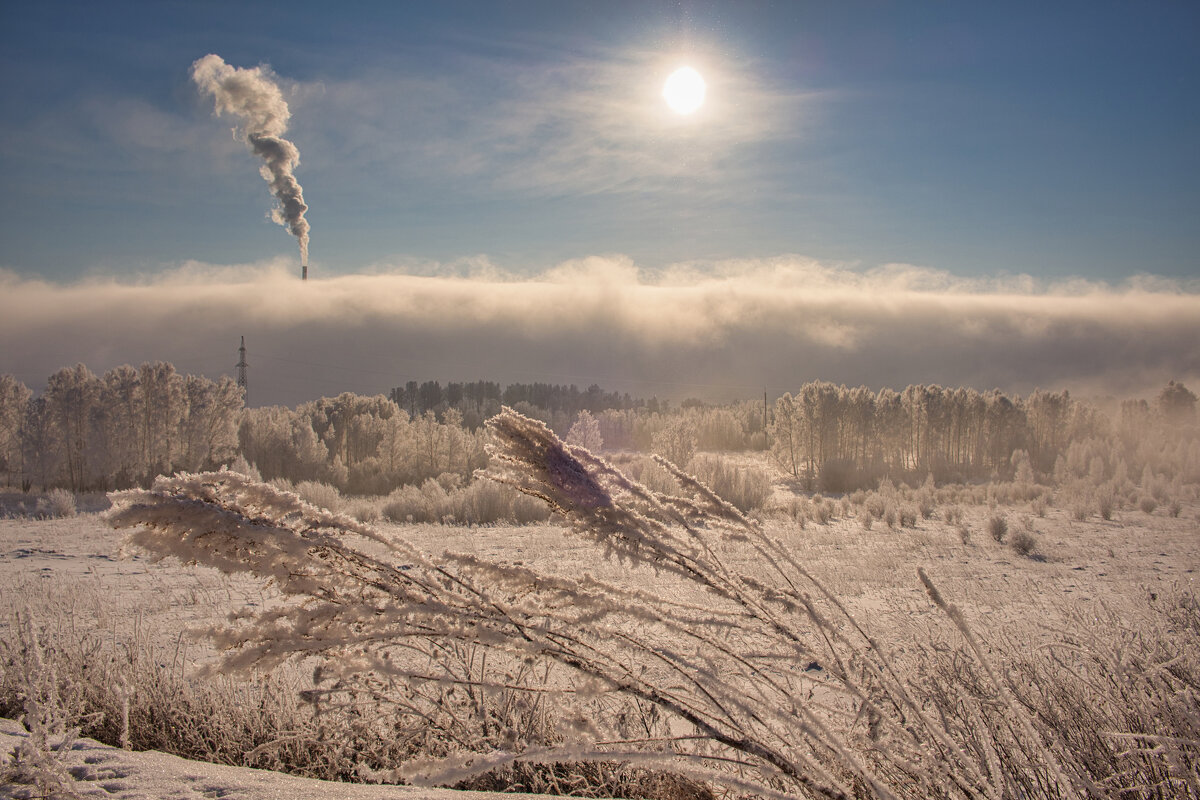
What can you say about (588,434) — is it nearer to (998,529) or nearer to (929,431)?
(998,529)

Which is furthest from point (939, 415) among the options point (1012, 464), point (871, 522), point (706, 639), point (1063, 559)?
point (706, 639)

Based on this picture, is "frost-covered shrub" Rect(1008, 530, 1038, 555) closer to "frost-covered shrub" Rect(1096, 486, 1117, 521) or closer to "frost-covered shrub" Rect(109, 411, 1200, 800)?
"frost-covered shrub" Rect(1096, 486, 1117, 521)

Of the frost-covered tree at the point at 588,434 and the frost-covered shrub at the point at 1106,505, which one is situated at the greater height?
the frost-covered tree at the point at 588,434

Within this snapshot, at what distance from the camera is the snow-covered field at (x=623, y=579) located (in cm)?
181

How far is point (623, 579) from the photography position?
7.88 meters

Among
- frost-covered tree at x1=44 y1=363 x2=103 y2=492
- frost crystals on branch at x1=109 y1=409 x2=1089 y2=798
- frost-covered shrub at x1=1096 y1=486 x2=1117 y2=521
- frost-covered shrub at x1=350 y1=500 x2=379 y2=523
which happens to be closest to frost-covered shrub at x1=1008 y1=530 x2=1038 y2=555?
frost-covered shrub at x1=1096 y1=486 x2=1117 y2=521

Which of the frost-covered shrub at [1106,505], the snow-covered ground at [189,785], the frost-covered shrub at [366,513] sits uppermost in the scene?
the snow-covered ground at [189,785]

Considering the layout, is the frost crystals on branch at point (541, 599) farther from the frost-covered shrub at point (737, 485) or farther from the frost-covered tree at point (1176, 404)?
the frost-covered tree at point (1176, 404)

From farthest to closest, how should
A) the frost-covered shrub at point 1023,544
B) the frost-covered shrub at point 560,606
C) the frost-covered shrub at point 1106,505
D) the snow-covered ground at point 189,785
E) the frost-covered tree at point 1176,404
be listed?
1. the frost-covered tree at point 1176,404
2. the frost-covered shrub at point 1106,505
3. the frost-covered shrub at point 1023,544
4. the snow-covered ground at point 189,785
5. the frost-covered shrub at point 560,606

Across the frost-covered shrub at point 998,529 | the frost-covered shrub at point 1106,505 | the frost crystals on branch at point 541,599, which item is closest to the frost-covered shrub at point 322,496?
the frost-covered shrub at point 998,529

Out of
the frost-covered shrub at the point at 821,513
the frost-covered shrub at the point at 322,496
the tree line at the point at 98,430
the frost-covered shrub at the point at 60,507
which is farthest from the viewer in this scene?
the tree line at the point at 98,430

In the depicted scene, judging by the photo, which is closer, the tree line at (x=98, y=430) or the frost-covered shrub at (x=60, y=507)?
the frost-covered shrub at (x=60, y=507)

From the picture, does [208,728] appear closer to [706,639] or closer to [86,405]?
[706,639]

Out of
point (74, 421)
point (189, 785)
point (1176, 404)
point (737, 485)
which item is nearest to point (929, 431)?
point (1176, 404)
